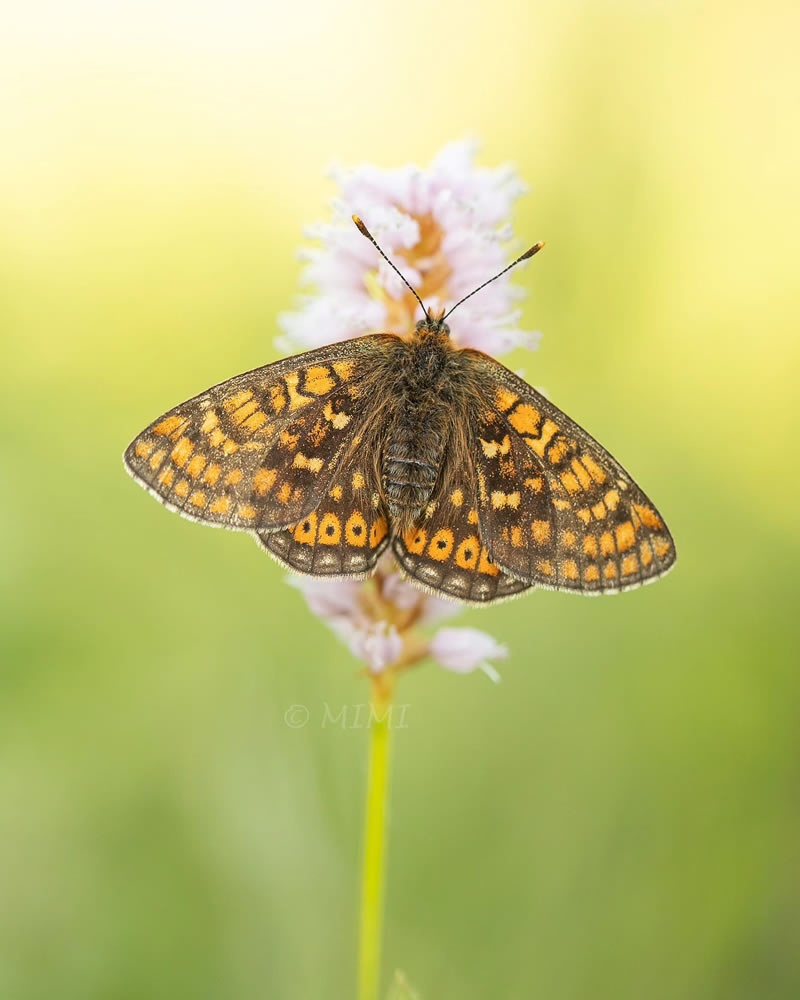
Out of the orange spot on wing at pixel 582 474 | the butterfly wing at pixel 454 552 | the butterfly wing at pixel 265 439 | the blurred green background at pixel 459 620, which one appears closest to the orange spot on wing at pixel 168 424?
the butterfly wing at pixel 265 439

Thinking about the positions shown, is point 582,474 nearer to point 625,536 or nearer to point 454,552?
point 625,536

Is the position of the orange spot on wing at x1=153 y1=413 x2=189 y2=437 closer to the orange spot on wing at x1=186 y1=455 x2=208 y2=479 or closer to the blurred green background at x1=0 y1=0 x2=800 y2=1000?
the orange spot on wing at x1=186 y1=455 x2=208 y2=479

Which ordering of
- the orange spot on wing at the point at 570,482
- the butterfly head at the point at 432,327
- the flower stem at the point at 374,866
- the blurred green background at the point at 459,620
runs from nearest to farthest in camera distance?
1. the flower stem at the point at 374,866
2. the orange spot on wing at the point at 570,482
3. the butterfly head at the point at 432,327
4. the blurred green background at the point at 459,620

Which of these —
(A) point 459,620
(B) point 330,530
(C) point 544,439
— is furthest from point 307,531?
(A) point 459,620

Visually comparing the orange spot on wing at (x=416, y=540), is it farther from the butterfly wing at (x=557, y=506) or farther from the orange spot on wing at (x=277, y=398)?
the orange spot on wing at (x=277, y=398)

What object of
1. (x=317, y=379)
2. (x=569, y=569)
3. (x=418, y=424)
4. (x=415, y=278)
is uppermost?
(x=415, y=278)

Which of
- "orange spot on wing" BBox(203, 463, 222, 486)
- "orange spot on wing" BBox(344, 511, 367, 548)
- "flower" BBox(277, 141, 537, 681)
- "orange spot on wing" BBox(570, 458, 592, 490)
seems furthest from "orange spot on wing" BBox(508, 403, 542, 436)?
"orange spot on wing" BBox(203, 463, 222, 486)
